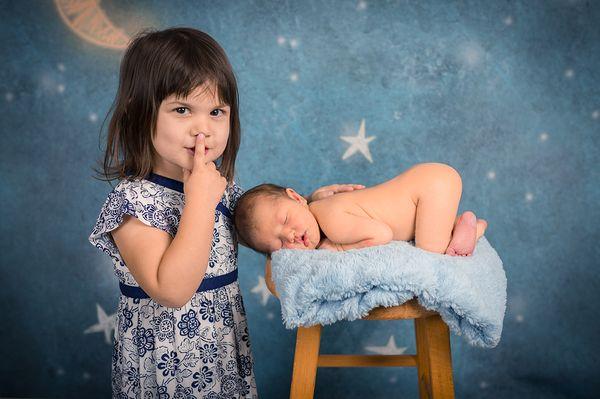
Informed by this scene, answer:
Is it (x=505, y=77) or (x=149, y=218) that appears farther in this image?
(x=505, y=77)

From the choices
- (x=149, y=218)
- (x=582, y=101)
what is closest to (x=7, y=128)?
(x=149, y=218)

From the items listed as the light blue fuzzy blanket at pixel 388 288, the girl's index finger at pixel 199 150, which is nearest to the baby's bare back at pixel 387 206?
the light blue fuzzy blanket at pixel 388 288

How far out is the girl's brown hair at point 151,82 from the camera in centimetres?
107

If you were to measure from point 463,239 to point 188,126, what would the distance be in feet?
1.83

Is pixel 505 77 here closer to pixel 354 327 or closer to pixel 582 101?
pixel 582 101

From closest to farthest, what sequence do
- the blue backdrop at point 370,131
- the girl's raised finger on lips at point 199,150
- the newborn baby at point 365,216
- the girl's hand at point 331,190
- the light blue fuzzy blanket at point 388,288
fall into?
the light blue fuzzy blanket at point 388,288 < the girl's raised finger on lips at point 199,150 < the newborn baby at point 365,216 < the girl's hand at point 331,190 < the blue backdrop at point 370,131

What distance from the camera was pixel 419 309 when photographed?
3.29ft

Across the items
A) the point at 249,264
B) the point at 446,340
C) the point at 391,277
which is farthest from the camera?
the point at 249,264

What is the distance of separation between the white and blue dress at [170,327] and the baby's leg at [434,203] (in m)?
0.40

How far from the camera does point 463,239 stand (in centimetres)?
114

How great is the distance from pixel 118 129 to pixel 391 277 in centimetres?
59

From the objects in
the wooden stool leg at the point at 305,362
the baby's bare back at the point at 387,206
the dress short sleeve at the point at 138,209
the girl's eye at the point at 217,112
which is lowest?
the wooden stool leg at the point at 305,362

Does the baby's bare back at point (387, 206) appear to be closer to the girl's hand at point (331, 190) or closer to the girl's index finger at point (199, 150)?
the girl's hand at point (331, 190)

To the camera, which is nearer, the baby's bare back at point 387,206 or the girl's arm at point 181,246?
the girl's arm at point 181,246
